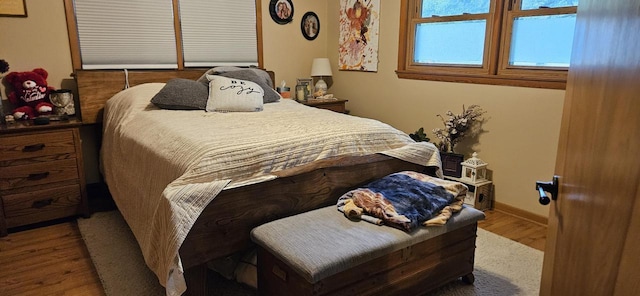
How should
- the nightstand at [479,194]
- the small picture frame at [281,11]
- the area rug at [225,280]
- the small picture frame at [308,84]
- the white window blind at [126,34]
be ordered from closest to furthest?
1. the area rug at [225,280]
2. the nightstand at [479,194]
3. the white window blind at [126,34]
4. the small picture frame at [281,11]
5. the small picture frame at [308,84]

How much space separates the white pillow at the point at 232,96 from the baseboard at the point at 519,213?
1.95 metres

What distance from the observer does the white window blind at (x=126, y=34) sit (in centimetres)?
317

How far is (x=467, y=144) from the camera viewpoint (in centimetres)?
332

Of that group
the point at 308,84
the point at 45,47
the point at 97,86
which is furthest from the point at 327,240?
the point at 308,84

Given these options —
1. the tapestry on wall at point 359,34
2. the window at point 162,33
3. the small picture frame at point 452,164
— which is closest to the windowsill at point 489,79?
the tapestry on wall at point 359,34

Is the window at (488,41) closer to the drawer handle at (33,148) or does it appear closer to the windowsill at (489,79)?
the windowsill at (489,79)

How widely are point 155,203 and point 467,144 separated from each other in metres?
2.43

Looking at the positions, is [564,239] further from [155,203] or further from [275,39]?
[275,39]

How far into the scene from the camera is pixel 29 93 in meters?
2.91

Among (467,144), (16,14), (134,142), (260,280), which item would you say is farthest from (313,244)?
(16,14)

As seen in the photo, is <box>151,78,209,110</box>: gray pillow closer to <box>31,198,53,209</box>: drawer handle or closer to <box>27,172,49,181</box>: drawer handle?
<box>27,172,49,181</box>: drawer handle

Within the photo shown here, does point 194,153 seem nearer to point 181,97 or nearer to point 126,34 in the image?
point 181,97

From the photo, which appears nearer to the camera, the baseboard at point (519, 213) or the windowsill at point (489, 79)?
the windowsill at point (489, 79)

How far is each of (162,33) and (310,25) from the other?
1.56 meters
